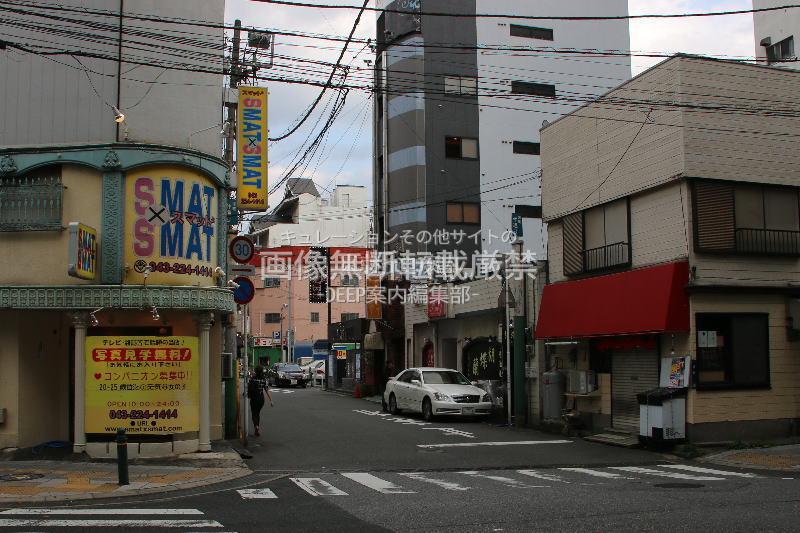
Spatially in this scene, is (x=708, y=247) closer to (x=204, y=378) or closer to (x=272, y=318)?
(x=204, y=378)

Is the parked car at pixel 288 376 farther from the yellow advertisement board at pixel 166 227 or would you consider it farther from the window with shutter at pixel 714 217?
the window with shutter at pixel 714 217

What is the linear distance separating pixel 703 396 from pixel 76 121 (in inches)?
573

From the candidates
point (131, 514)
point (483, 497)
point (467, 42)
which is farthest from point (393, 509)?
point (467, 42)

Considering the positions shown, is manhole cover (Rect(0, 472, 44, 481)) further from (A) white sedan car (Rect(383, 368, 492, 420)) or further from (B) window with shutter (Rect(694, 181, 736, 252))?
(B) window with shutter (Rect(694, 181, 736, 252))

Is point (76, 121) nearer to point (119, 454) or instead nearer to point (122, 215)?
point (122, 215)

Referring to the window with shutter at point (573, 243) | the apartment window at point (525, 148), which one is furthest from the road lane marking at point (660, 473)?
the apartment window at point (525, 148)

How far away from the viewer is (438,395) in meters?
25.0

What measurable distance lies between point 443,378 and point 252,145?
34.6 ft

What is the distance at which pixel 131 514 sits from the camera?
10.4m

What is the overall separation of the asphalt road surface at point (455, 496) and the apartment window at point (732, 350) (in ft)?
7.98

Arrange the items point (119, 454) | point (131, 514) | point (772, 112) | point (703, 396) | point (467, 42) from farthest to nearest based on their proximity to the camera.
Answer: point (467, 42)
point (772, 112)
point (703, 396)
point (119, 454)
point (131, 514)

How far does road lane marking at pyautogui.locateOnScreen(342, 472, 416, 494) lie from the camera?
Answer: 1223 cm

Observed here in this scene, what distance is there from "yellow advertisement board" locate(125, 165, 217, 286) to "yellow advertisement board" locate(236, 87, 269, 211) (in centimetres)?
263

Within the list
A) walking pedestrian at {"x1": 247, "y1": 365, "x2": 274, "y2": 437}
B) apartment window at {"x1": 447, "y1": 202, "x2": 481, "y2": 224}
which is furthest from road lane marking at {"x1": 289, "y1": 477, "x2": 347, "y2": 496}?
apartment window at {"x1": 447, "y1": 202, "x2": 481, "y2": 224}
